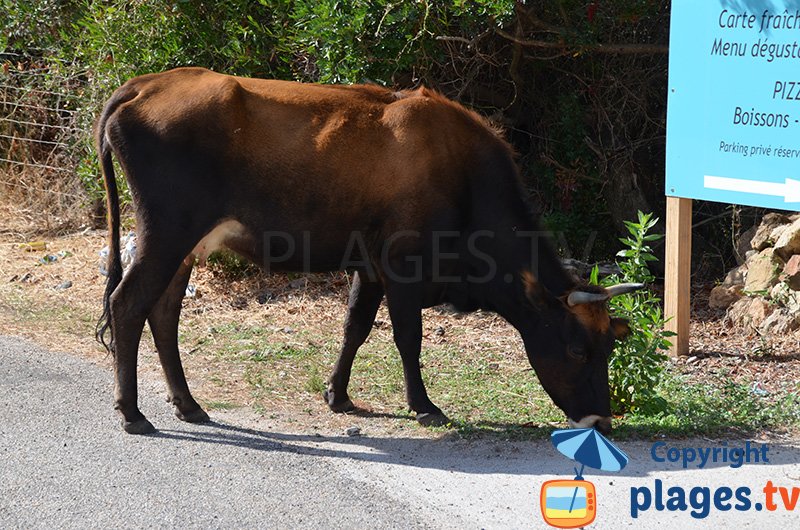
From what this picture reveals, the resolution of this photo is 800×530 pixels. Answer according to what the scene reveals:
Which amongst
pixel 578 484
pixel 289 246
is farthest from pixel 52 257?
pixel 578 484

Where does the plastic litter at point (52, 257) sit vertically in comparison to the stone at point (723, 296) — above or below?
above

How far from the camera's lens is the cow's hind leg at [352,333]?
674cm

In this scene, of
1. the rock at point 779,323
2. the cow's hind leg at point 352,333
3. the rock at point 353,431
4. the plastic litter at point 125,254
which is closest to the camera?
the rock at point 353,431

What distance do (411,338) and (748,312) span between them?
3412 mm

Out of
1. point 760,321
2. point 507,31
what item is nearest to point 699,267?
point 760,321

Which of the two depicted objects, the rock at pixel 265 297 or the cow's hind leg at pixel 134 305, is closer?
the cow's hind leg at pixel 134 305

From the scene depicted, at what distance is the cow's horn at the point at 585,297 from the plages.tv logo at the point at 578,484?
1.77 m

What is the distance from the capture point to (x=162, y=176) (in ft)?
19.9

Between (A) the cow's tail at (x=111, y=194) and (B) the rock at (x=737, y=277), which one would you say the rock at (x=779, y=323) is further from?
(A) the cow's tail at (x=111, y=194)

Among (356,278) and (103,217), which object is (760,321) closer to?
(356,278)

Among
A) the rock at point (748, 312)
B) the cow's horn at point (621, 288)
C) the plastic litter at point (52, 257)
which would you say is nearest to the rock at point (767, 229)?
the rock at point (748, 312)

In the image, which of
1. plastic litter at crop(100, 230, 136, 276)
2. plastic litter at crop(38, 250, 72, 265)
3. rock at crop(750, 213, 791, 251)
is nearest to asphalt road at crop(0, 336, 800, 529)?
rock at crop(750, 213, 791, 251)

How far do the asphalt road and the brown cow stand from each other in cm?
37

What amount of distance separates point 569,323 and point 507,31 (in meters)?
4.16
